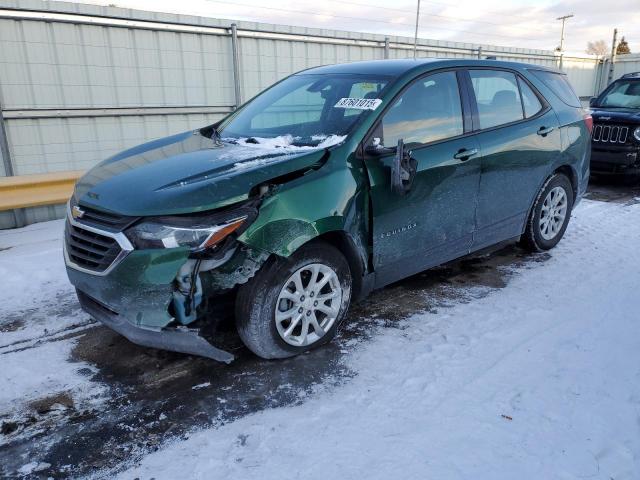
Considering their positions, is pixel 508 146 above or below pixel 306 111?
below

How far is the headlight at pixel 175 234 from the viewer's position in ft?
8.79

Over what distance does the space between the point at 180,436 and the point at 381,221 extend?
5.88 feet

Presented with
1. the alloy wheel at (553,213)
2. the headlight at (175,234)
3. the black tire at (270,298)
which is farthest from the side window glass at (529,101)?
the headlight at (175,234)

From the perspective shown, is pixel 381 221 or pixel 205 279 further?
pixel 381 221

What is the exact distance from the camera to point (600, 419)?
103 inches

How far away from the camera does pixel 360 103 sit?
357 cm

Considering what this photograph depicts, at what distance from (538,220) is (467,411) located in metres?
2.85

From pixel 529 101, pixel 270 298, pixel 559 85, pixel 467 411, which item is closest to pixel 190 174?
pixel 270 298

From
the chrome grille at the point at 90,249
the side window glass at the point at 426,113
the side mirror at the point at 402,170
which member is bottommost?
the chrome grille at the point at 90,249

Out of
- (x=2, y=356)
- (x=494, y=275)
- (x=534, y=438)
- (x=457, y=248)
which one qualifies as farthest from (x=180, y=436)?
(x=494, y=275)

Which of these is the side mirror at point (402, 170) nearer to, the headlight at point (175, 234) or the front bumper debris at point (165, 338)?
the headlight at point (175, 234)

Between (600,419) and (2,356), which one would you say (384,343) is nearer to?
(600,419)

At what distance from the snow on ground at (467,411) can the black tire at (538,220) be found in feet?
3.63

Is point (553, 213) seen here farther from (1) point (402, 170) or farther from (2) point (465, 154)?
(1) point (402, 170)
